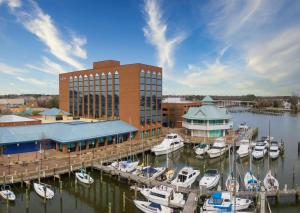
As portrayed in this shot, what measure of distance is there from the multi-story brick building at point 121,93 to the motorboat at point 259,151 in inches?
1066

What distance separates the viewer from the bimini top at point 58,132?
49219mm

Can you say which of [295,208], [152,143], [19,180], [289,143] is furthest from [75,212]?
[289,143]

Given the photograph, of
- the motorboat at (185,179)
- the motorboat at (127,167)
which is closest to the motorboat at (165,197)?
the motorboat at (185,179)

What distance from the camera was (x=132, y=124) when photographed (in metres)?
66.9

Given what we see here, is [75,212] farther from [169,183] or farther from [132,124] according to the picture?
[132,124]

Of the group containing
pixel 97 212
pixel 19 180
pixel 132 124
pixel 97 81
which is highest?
pixel 97 81

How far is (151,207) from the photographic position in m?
28.9

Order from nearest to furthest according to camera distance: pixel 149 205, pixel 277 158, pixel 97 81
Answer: pixel 149 205 → pixel 277 158 → pixel 97 81

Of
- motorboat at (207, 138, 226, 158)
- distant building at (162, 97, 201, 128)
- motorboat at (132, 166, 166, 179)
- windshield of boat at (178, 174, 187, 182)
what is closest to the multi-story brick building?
distant building at (162, 97, 201, 128)

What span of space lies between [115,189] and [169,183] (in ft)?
25.8

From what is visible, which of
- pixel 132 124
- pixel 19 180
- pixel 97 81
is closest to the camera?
pixel 19 180

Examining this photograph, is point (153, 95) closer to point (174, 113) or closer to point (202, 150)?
point (174, 113)

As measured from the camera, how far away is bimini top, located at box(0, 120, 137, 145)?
49.2m

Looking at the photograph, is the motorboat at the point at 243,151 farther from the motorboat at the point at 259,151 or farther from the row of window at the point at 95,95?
the row of window at the point at 95,95
